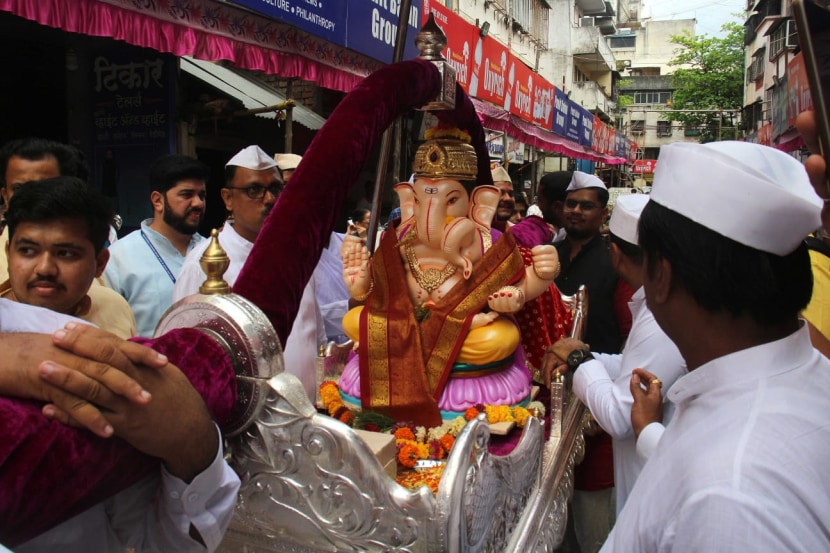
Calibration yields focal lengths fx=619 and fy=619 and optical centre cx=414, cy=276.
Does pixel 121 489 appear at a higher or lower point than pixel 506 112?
lower

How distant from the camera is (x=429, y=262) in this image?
2.98m

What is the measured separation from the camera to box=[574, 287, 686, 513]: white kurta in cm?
208

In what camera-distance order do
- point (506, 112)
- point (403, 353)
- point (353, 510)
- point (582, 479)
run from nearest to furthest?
point (353, 510) → point (403, 353) → point (582, 479) → point (506, 112)

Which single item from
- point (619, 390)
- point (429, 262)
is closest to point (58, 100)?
point (429, 262)

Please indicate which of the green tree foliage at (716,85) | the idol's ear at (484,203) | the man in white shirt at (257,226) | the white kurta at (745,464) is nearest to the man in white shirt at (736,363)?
the white kurta at (745,464)

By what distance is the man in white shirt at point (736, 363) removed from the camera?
2.86 feet

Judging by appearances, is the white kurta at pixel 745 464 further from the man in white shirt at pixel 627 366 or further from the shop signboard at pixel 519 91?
the shop signboard at pixel 519 91

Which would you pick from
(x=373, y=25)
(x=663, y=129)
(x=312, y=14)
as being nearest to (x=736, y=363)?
(x=312, y=14)

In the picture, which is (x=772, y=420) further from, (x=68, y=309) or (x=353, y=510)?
(x=68, y=309)

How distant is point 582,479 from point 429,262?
1.43 m

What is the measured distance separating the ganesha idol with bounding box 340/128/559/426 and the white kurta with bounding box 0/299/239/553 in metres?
1.59

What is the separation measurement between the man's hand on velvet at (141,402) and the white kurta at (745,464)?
2.51ft

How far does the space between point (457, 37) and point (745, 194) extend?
19.7ft

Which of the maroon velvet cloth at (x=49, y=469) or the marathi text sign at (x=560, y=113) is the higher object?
the marathi text sign at (x=560, y=113)
